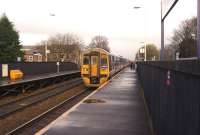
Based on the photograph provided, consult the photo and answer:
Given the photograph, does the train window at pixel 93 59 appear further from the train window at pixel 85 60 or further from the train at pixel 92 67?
the train window at pixel 85 60

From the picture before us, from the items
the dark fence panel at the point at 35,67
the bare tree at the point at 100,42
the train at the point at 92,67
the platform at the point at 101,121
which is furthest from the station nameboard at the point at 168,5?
the bare tree at the point at 100,42

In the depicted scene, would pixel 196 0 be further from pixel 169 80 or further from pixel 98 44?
pixel 98 44

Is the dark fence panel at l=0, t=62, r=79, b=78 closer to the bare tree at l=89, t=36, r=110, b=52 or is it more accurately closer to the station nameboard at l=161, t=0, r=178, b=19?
the station nameboard at l=161, t=0, r=178, b=19

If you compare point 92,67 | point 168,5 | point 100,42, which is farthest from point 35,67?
point 100,42

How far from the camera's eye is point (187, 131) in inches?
130

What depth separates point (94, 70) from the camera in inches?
1120

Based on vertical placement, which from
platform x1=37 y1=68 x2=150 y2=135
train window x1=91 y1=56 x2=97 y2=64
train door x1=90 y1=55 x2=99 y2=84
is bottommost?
platform x1=37 y1=68 x2=150 y2=135

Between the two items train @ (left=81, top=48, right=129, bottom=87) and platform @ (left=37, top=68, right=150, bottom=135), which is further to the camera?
train @ (left=81, top=48, right=129, bottom=87)

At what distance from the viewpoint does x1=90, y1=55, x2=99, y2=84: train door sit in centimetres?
2831

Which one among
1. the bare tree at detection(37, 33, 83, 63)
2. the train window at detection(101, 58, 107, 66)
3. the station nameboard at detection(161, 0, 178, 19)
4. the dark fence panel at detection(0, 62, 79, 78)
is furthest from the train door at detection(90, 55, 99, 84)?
the bare tree at detection(37, 33, 83, 63)

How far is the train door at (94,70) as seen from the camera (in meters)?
28.3

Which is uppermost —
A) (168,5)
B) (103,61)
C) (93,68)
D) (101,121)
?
(168,5)

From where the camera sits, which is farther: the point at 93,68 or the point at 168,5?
the point at 93,68

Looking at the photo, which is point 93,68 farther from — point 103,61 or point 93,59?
point 103,61
